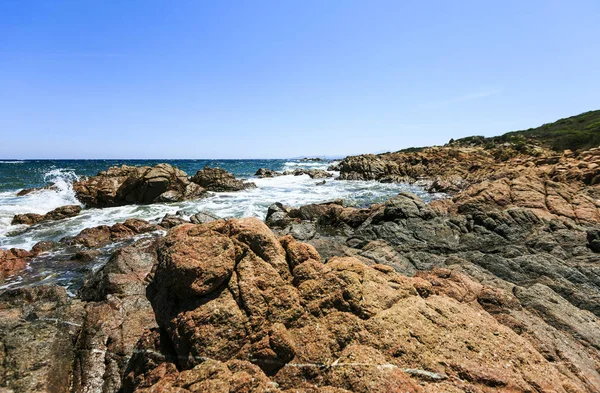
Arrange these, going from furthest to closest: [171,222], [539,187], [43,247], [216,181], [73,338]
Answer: [216,181]
[171,222]
[539,187]
[43,247]
[73,338]

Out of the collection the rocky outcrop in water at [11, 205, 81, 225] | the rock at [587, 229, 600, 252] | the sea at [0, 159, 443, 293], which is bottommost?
the sea at [0, 159, 443, 293]

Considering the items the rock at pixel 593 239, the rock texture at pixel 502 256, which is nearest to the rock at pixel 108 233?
the rock texture at pixel 502 256

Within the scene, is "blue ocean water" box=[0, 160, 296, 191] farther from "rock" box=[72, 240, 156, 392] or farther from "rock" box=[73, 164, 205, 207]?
"rock" box=[72, 240, 156, 392]

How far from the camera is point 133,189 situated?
1216 inches

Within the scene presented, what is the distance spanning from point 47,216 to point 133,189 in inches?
320

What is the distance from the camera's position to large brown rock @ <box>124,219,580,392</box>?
4418 mm

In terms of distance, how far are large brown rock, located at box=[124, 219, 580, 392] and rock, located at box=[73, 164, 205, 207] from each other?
90.8 ft

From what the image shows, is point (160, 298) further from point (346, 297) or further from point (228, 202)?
point (228, 202)

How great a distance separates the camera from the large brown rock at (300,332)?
4418mm

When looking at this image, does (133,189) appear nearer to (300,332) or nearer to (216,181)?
(216,181)

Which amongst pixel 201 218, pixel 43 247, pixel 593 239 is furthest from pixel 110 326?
pixel 593 239

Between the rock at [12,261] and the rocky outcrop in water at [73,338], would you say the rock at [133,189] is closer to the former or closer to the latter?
the rock at [12,261]

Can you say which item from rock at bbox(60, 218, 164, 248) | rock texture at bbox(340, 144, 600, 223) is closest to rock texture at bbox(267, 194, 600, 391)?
rock texture at bbox(340, 144, 600, 223)

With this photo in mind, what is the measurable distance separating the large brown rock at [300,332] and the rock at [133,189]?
90.8 ft
